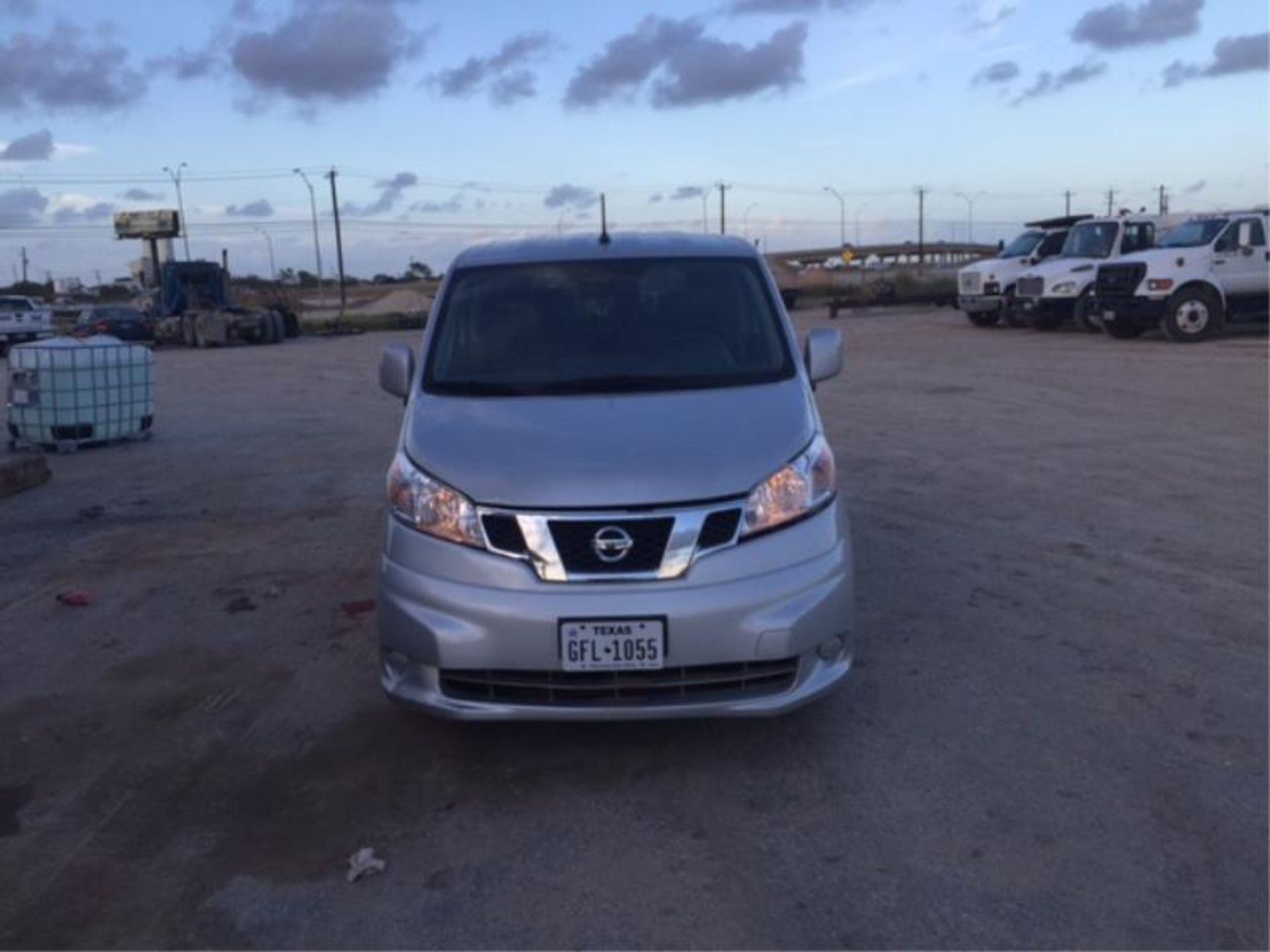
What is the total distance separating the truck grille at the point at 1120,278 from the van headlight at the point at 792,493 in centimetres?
2123

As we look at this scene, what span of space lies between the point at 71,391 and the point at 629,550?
10.6 m

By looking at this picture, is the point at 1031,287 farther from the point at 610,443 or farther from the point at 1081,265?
the point at 610,443

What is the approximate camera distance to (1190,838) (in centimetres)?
396

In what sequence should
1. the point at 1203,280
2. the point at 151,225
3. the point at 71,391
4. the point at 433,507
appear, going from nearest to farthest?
1. the point at 433,507
2. the point at 71,391
3. the point at 1203,280
4. the point at 151,225

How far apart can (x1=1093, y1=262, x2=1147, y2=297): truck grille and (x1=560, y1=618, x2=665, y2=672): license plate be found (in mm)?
22083

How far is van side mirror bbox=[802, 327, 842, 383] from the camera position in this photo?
18.7 feet

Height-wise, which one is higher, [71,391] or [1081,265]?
[1081,265]

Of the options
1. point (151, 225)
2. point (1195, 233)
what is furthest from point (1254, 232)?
point (151, 225)

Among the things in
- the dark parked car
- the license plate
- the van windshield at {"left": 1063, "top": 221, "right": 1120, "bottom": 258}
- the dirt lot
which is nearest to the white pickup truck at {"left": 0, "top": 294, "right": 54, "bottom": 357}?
the dark parked car

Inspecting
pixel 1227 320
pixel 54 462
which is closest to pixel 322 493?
pixel 54 462

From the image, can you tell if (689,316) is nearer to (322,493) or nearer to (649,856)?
(649,856)

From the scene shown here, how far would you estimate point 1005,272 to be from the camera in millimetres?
29328

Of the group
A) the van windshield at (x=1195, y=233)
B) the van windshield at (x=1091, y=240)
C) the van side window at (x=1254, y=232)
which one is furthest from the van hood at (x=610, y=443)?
the van windshield at (x=1091, y=240)

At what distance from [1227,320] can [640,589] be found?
23300mm
